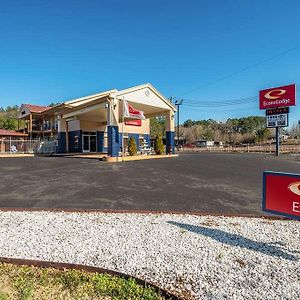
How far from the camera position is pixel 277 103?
29797 millimetres

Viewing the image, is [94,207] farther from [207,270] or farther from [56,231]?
[207,270]

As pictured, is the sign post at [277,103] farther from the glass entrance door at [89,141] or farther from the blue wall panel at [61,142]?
the blue wall panel at [61,142]

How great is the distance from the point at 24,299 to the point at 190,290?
1867mm

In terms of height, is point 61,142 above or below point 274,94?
below

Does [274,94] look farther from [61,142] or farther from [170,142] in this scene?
[61,142]

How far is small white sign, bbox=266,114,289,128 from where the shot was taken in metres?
29.4

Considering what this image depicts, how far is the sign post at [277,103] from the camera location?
94.9 feet

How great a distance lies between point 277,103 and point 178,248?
30083 mm

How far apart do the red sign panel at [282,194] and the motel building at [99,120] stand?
15602 mm

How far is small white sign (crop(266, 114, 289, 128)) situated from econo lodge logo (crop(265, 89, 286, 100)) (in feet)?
7.08

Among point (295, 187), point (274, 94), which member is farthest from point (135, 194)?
point (274, 94)

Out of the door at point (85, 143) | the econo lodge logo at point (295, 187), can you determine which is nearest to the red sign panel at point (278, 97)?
the door at point (85, 143)

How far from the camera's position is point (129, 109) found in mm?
21734

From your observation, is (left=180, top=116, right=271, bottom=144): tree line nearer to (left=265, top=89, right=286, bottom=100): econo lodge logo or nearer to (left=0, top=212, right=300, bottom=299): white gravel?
(left=265, top=89, right=286, bottom=100): econo lodge logo
